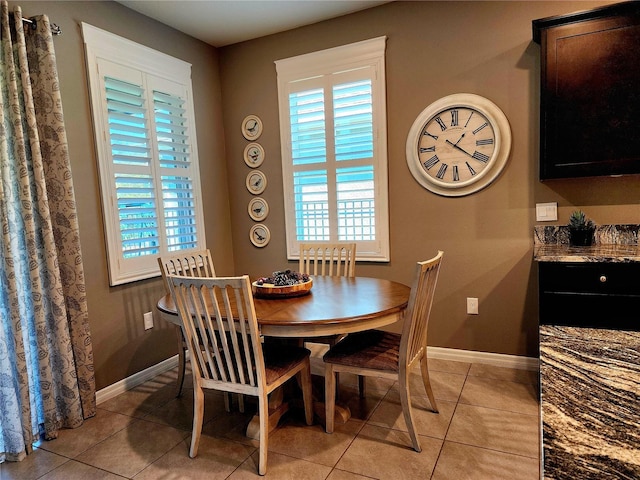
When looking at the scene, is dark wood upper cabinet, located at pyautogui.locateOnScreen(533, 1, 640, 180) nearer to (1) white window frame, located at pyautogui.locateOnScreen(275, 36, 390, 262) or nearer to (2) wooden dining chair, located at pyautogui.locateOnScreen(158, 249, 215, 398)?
(1) white window frame, located at pyautogui.locateOnScreen(275, 36, 390, 262)

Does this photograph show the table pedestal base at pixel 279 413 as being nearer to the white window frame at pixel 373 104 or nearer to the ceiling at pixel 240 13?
the white window frame at pixel 373 104

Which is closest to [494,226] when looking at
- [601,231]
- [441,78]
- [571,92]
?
[601,231]

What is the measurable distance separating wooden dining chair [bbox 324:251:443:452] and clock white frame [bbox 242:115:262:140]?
7.16 feet

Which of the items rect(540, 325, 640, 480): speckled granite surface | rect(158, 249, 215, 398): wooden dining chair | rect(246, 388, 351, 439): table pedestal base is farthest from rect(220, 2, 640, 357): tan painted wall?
rect(540, 325, 640, 480): speckled granite surface

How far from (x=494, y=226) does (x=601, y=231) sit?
0.63m

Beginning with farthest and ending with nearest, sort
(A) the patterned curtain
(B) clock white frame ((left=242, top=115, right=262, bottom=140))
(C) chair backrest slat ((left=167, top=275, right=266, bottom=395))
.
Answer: (B) clock white frame ((left=242, top=115, right=262, bottom=140))
(A) the patterned curtain
(C) chair backrest slat ((left=167, top=275, right=266, bottom=395))

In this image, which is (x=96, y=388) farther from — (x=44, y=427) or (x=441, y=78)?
(x=441, y=78)

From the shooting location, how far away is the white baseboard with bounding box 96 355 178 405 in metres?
2.68

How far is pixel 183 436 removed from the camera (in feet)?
7.26

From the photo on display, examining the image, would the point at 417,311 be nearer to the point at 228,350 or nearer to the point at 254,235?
the point at 228,350

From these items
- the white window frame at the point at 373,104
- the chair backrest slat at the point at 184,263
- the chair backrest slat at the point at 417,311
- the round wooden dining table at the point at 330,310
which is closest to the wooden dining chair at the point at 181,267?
the chair backrest slat at the point at 184,263

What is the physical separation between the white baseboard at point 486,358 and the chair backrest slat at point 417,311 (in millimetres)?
1052

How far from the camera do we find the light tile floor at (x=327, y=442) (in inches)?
73.7

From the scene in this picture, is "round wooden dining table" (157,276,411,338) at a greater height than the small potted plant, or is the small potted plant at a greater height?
the small potted plant
